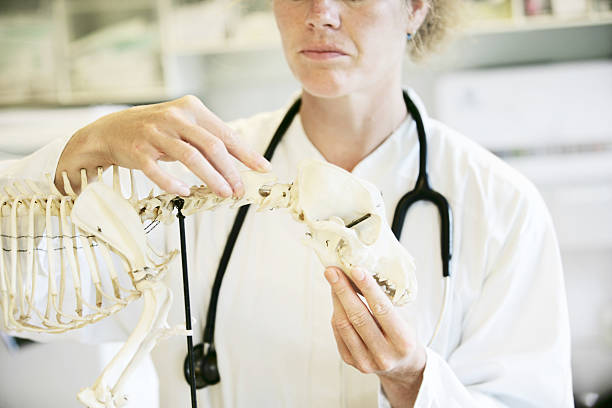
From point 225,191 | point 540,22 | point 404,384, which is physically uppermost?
point 540,22

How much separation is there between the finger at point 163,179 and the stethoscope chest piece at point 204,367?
27 centimetres

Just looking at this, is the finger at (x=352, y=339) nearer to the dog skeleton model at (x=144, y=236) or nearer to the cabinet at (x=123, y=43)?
the dog skeleton model at (x=144, y=236)

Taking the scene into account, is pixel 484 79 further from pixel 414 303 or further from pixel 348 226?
pixel 348 226

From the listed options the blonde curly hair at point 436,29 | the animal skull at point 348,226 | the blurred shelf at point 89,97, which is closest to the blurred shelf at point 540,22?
the blonde curly hair at point 436,29

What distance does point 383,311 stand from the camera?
1.94 feet

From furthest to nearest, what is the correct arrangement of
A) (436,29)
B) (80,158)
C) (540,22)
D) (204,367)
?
(540,22) → (436,29) → (204,367) → (80,158)

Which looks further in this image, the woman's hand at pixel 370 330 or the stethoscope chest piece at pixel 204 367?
the stethoscope chest piece at pixel 204 367

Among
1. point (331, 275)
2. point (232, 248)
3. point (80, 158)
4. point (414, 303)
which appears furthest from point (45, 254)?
point (414, 303)

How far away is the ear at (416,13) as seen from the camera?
0.84m

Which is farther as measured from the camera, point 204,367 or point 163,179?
point 204,367

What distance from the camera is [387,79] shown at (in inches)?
33.7

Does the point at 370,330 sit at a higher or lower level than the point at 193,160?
lower

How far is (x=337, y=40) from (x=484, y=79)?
4.26 feet

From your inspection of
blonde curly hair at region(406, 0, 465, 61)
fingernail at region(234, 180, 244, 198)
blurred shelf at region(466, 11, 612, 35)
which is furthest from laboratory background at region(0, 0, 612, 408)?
fingernail at region(234, 180, 244, 198)
